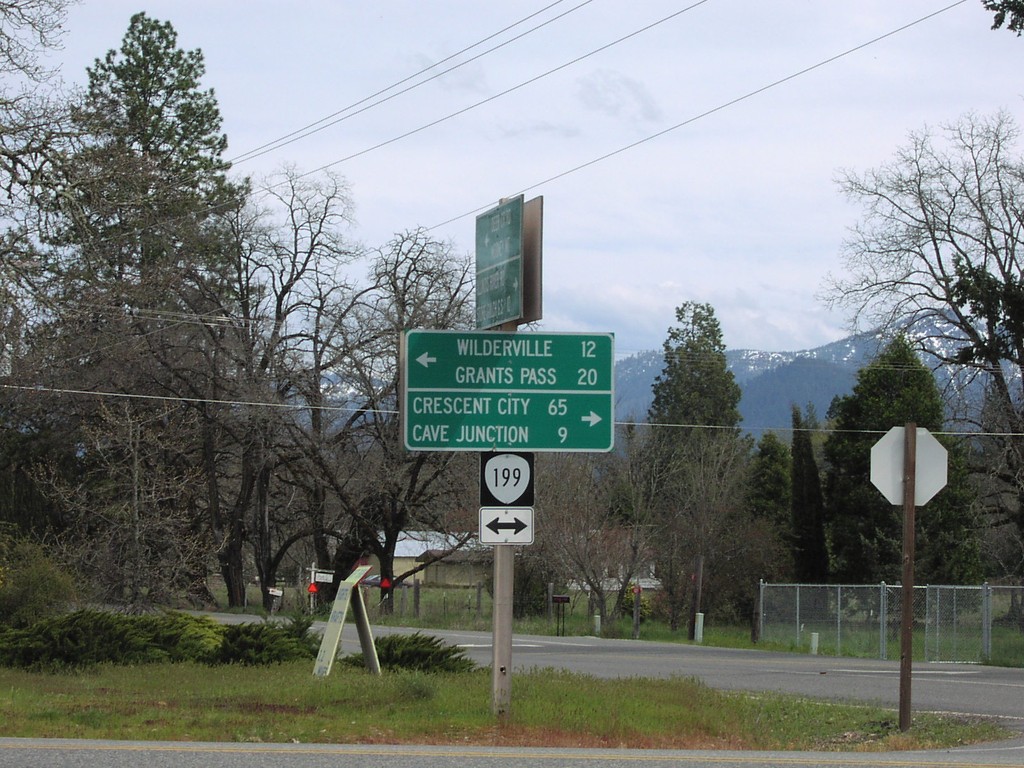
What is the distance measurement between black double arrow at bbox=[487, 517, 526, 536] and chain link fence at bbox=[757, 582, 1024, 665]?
20244mm

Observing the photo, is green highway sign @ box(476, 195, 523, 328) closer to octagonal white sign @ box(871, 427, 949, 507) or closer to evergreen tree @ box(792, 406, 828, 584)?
octagonal white sign @ box(871, 427, 949, 507)

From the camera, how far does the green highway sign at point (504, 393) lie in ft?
41.3

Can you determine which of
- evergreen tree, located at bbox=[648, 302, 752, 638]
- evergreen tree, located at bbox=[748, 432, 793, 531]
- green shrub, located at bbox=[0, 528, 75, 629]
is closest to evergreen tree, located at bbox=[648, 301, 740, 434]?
evergreen tree, located at bbox=[648, 302, 752, 638]

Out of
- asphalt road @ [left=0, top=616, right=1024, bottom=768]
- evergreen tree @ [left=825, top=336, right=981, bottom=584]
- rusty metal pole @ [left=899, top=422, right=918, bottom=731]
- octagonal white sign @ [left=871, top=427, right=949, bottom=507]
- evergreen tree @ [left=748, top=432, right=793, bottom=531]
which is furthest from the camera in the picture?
evergreen tree @ [left=748, top=432, right=793, bottom=531]

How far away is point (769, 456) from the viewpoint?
2601 inches

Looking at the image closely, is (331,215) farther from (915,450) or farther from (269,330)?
(915,450)

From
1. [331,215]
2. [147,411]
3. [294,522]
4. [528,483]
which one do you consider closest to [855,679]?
[528,483]

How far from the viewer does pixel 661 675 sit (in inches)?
802

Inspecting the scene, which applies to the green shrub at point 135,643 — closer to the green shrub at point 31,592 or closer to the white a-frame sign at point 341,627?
the white a-frame sign at point 341,627

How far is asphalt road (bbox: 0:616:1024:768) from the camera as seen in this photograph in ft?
30.9

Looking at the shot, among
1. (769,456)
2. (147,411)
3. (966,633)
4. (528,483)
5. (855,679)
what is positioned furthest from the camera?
(769,456)

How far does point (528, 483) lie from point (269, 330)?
119 feet

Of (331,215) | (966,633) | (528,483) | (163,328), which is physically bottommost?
(966,633)

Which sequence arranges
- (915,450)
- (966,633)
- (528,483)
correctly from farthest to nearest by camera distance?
(966,633) → (915,450) → (528,483)
